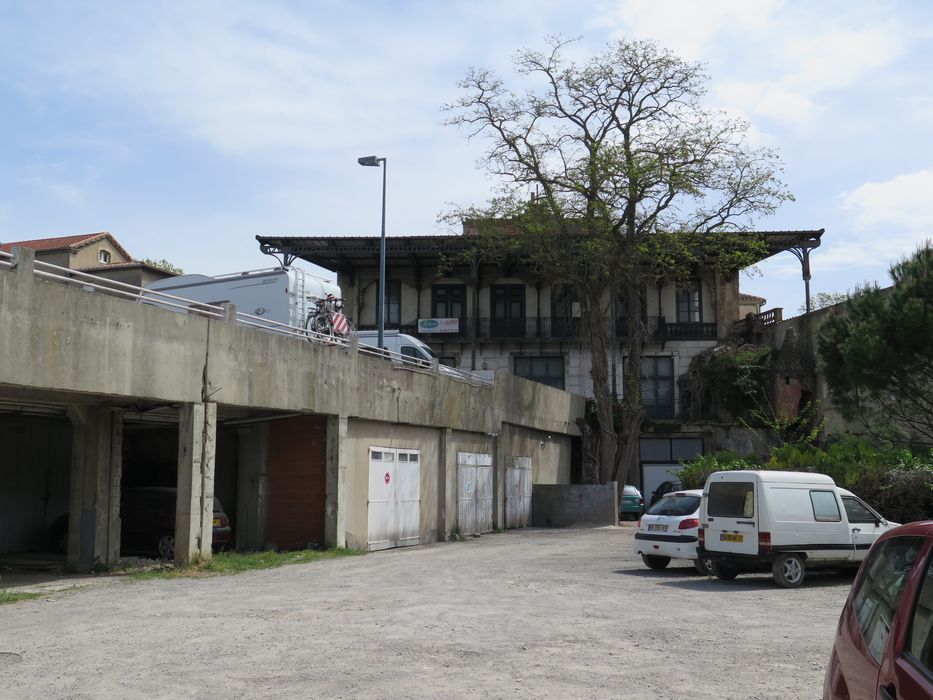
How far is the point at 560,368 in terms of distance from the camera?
47.5 meters

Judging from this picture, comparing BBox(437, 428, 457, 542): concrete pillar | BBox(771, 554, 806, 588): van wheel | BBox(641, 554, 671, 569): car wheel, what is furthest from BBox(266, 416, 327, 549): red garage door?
BBox(771, 554, 806, 588): van wheel

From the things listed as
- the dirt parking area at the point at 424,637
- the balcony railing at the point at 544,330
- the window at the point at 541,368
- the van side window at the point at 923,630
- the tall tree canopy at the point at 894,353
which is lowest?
the dirt parking area at the point at 424,637

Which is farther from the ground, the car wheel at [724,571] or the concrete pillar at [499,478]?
the concrete pillar at [499,478]

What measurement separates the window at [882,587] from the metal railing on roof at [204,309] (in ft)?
41.4

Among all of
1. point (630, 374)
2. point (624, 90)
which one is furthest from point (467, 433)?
point (624, 90)

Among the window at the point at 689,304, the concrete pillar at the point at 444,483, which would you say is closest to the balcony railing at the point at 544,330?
the window at the point at 689,304

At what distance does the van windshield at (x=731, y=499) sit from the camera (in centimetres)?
1565

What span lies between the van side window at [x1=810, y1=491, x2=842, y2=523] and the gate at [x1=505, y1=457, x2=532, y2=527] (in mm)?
16710

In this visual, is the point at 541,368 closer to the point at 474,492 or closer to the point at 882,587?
the point at 474,492

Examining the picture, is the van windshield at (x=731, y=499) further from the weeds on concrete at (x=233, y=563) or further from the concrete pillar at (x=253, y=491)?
the concrete pillar at (x=253, y=491)

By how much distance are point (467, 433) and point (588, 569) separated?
1106 centimetres

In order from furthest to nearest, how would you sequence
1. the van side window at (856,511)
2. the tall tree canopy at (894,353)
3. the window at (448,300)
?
the window at (448,300)
the tall tree canopy at (894,353)
the van side window at (856,511)

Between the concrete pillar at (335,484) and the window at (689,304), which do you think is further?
the window at (689,304)

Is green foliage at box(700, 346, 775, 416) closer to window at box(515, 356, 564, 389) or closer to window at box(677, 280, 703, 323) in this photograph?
window at box(677, 280, 703, 323)
